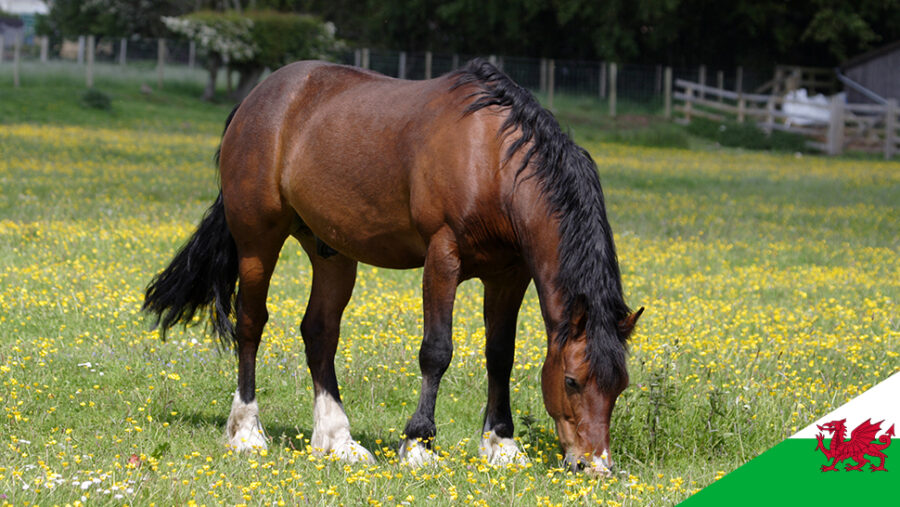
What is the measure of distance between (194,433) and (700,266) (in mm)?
7543

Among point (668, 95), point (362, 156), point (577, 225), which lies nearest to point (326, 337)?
point (362, 156)

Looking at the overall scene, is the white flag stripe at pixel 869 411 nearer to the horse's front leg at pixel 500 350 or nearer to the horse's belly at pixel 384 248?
the horse's front leg at pixel 500 350

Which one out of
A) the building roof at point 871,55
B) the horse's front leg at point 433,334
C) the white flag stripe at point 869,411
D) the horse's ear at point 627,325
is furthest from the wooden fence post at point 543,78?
the horse's ear at point 627,325

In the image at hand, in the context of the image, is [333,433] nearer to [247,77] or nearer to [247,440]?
[247,440]

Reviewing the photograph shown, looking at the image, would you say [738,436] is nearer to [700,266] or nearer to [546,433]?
[546,433]

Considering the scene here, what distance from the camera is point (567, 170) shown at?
5031 millimetres

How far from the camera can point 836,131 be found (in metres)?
34.8

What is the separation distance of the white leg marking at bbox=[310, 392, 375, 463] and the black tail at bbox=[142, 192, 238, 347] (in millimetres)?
1037

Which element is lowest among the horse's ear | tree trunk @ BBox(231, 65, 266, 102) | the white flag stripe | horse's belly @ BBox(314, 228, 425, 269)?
the white flag stripe

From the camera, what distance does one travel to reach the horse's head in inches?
185

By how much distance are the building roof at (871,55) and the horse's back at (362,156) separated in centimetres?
3819

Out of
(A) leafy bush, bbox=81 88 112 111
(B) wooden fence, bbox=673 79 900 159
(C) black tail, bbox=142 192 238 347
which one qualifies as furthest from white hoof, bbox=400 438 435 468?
(B) wooden fence, bbox=673 79 900 159

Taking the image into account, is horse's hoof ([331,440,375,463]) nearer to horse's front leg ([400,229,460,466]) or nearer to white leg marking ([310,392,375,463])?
white leg marking ([310,392,375,463])

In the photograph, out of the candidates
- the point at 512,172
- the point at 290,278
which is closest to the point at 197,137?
the point at 290,278
